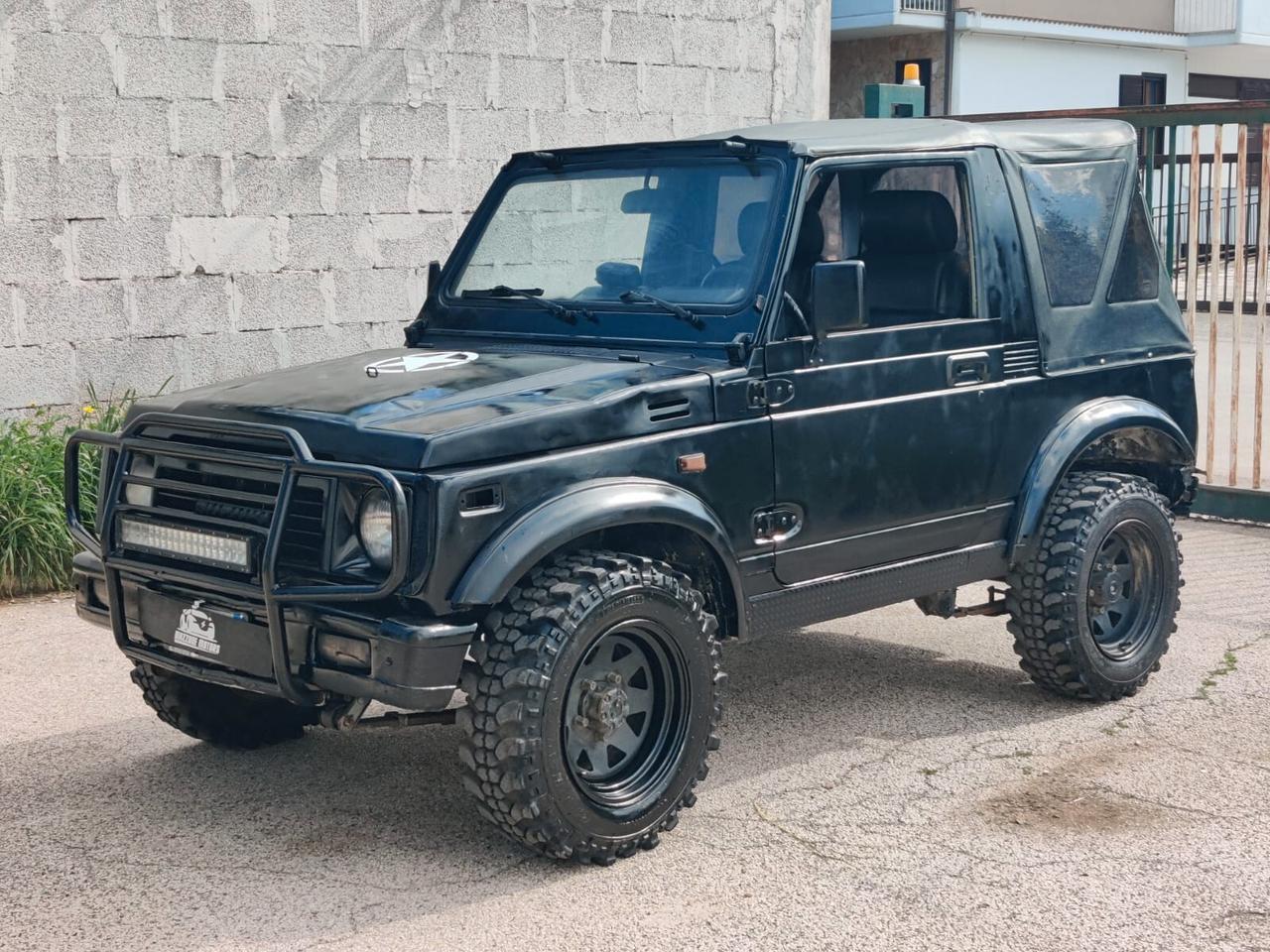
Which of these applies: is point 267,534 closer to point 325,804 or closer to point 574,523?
point 574,523

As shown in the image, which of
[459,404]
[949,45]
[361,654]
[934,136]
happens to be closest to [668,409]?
[459,404]

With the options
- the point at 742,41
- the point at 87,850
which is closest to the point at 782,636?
the point at 87,850

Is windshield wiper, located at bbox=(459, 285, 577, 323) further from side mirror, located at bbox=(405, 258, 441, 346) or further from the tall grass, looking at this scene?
the tall grass

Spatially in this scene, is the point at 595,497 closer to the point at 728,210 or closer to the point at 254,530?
the point at 254,530

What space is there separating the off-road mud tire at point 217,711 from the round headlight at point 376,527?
122 cm

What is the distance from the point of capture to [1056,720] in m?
5.77

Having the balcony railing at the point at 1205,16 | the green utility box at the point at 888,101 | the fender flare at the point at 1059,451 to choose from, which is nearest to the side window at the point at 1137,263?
the fender flare at the point at 1059,451

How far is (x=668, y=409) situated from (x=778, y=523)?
1.86 feet

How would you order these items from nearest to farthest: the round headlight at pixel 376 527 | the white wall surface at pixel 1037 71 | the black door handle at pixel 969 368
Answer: the round headlight at pixel 376 527 → the black door handle at pixel 969 368 → the white wall surface at pixel 1037 71

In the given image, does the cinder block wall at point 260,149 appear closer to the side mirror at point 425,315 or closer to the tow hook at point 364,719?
the side mirror at point 425,315

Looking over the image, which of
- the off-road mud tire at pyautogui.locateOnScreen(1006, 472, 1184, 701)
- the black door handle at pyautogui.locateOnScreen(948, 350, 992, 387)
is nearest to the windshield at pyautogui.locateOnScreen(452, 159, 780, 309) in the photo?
the black door handle at pyautogui.locateOnScreen(948, 350, 992, 387)

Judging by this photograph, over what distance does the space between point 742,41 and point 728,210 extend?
244 inches

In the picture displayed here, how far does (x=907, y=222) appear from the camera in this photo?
5645 mm

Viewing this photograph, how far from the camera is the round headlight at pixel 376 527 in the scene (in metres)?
4.25
